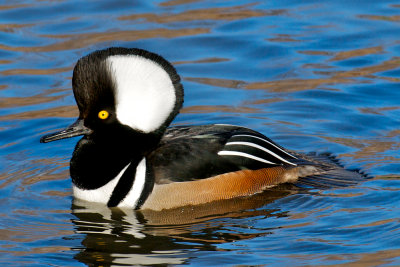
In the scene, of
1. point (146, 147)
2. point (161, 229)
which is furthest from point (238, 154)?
point (161, 229)

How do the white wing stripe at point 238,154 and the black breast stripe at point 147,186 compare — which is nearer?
the black breast stripe at point 147,186

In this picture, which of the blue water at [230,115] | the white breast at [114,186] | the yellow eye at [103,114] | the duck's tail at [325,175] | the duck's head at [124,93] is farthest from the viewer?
the duck's tail at [325,175]

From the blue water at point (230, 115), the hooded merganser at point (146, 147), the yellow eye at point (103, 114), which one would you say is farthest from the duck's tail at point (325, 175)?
the yellow eye at point (103, 114)

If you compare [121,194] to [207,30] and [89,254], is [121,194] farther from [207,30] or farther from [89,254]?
[207,30]

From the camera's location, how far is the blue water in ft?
24.3

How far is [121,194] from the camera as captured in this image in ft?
27.0

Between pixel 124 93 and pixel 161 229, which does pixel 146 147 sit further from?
pixel 161 229

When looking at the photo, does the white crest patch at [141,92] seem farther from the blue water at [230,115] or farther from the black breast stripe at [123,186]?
the blue water at [230,115]

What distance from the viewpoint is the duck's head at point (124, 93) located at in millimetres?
7734

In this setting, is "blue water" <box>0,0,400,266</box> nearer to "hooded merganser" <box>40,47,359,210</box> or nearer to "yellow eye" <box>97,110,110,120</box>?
"hooded merganser" <box>40,47,359,210</box>

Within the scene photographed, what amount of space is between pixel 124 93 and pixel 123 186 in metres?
0.97

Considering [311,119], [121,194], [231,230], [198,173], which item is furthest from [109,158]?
[311,119]

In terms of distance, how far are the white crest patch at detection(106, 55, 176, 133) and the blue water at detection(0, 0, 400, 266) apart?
93cm

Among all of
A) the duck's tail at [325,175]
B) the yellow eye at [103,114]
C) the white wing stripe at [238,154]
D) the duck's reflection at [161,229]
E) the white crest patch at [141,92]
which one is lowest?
the duck's reflection at [161,229]
